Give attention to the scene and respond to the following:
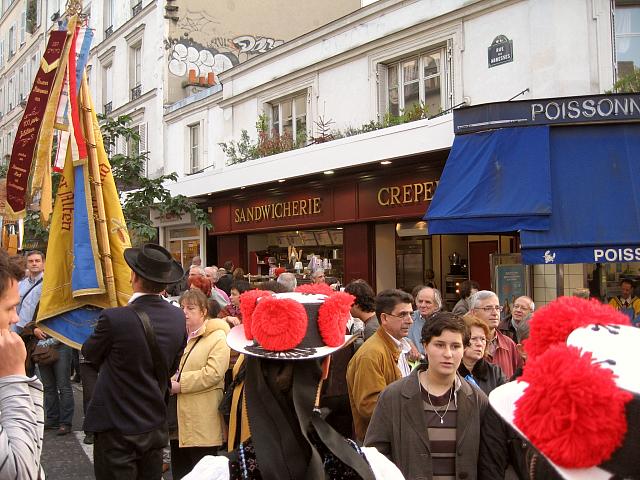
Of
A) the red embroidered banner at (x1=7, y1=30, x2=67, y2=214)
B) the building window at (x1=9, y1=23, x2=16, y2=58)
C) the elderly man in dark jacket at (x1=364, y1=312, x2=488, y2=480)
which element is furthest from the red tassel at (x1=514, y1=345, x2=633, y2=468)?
the building window at (x1=9, y1=23, x2=16, y2=58)

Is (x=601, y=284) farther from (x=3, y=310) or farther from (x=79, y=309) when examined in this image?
(x=3, y=310)

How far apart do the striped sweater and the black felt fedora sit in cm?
191

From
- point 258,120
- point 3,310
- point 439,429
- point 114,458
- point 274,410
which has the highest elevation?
point 258,120

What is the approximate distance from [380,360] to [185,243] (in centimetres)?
1634

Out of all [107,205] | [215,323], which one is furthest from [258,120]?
[215,323]

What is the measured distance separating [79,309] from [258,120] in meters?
11.2

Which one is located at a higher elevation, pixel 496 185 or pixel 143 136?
pixel 143 136

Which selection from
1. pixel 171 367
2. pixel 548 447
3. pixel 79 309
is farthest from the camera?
pixel 79 309

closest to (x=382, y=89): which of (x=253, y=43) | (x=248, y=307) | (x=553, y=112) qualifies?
(x=553, y=112)

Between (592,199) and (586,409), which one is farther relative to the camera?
(592,199)

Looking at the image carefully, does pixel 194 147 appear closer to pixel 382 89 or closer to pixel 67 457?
pixel 382 89

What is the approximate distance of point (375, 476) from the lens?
86.6 inches

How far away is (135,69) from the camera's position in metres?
21.9

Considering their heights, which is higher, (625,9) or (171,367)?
(625,9)
